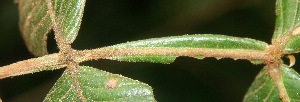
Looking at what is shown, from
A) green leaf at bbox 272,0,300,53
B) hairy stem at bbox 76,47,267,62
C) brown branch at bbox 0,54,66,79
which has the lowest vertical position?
brown branch at bbox 0,54,66,79

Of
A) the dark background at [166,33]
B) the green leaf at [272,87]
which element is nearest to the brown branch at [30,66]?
the green leaf at [272,87]

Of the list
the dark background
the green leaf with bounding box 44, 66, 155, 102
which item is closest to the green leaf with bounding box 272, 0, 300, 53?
the green leaf with bounding box 44, 66, 155, 102

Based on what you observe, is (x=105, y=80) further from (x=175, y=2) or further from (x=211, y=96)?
(x=175, y=2)

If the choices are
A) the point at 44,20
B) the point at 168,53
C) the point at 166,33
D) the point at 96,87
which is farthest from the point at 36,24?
the point at 166,33

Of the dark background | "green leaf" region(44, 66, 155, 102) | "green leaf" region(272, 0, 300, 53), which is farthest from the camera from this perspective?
the dark background

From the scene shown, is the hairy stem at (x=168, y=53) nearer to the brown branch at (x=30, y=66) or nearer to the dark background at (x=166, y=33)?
the brown branch at (x=30, y=66)

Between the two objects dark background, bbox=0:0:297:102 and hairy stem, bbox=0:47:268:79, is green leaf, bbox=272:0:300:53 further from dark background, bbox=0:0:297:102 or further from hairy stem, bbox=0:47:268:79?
dark background, bbox=0:0:297:102

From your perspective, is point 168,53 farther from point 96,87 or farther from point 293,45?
point 293,45
